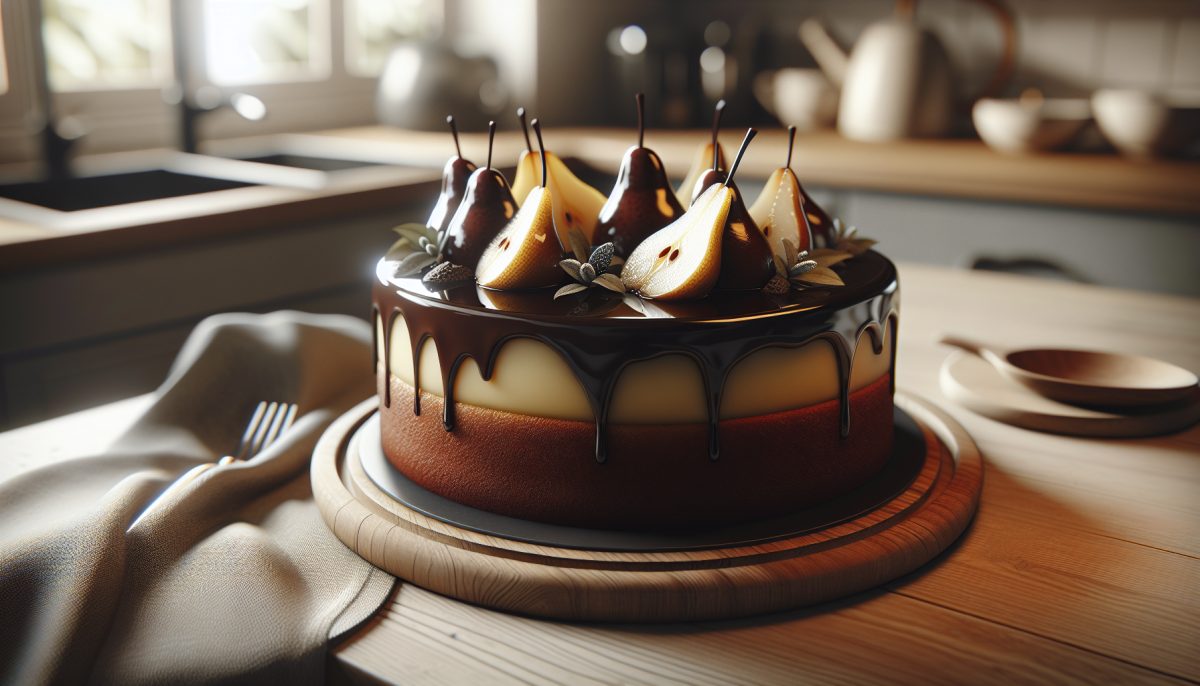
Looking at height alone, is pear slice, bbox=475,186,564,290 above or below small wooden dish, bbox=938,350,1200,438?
above

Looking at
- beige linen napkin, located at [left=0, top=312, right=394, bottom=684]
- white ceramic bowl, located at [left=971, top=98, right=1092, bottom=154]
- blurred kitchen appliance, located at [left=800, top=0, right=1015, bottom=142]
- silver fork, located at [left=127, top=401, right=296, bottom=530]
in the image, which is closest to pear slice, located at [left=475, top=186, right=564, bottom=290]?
beige linen napkin, located at [left=0, top=312, right=394, bottom=684]

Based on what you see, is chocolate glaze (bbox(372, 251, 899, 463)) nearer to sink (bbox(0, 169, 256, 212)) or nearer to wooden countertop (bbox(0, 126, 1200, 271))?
wooden countertop (bbox(0, 126, 1200, 271))

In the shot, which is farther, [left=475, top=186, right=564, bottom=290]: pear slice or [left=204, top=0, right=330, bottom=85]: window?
[left=204, top=0, right=330, bottom=85]: window

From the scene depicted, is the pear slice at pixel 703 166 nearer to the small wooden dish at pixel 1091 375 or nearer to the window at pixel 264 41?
the small wooden dish at pixel 1091 375

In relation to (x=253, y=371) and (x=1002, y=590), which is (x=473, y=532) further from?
(x=253, y=371)

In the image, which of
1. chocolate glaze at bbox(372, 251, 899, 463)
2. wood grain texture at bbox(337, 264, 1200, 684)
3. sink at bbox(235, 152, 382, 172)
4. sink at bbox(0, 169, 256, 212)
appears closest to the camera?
wood grain texture at bbox(337, 264, 1200, 684)

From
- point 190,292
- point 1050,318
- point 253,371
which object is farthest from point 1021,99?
point 253,371

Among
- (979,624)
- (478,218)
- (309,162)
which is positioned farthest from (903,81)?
(979,624)
